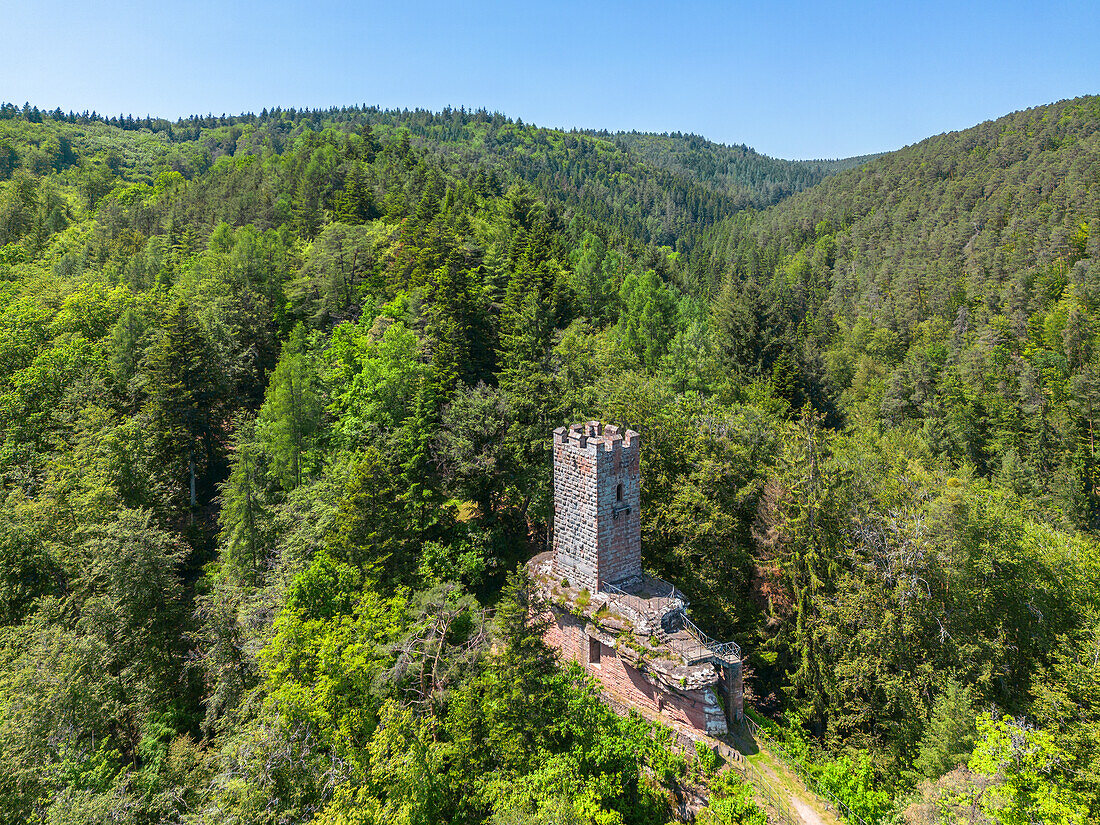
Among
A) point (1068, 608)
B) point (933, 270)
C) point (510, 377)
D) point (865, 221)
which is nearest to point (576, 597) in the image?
point (510, 377)

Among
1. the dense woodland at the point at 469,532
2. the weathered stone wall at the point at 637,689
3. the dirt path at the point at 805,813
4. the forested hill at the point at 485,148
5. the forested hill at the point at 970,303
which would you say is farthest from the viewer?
the forested hill at the point at 485,148

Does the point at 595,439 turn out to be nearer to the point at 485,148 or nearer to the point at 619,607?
the point at 619,607

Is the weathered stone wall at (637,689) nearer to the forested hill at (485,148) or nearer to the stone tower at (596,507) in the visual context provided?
the stone tower at (596,507)

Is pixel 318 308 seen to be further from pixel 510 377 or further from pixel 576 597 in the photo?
pixel 576 597

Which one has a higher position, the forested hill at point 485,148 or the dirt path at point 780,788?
the forested hill at point 485,148

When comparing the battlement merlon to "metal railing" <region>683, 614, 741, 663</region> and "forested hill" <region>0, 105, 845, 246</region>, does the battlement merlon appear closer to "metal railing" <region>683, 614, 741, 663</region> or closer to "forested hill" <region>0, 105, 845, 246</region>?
"metal railing" <region>683, 614, 741, 663</region>

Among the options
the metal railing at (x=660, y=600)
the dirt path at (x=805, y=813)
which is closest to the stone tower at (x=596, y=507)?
the metal railing at (x=660, y=600)

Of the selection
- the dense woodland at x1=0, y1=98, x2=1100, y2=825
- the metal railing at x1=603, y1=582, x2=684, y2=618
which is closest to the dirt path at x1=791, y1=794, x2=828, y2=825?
the dense woodland at x1=0, y1=98, x2=1100, y2=825
